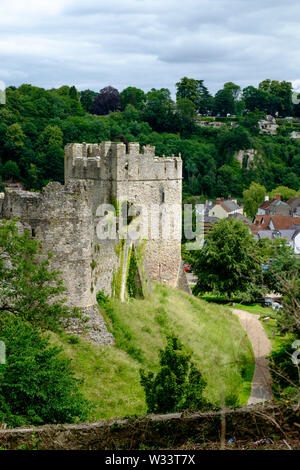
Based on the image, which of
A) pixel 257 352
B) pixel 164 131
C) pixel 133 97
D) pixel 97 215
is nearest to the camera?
pixel 257 352

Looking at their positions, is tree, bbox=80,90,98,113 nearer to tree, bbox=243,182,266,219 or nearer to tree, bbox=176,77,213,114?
tree, bbox=176,77,213,114

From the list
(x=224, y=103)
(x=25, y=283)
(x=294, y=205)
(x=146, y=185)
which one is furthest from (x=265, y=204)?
(x=25, y=283)

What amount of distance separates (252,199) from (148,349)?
68.0 m

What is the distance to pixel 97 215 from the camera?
73.0ft

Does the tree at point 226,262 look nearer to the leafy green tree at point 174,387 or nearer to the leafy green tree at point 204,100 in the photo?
the leafy green tree at point 174,387

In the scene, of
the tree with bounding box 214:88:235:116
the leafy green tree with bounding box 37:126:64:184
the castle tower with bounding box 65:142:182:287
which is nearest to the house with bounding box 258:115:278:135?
the tree with bounding box 214:88:235:116

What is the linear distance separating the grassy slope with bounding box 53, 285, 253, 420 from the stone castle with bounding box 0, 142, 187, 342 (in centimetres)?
82

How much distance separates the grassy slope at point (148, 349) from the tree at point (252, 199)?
191 feet

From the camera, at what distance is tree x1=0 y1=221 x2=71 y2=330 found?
49.6 ft

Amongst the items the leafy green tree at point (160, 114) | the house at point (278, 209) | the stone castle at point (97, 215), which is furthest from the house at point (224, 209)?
the stone castle at point (97, 215)

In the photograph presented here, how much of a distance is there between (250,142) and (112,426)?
9272cm

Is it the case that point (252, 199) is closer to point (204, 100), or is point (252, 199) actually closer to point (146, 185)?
point (204, 100)
